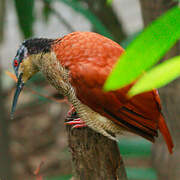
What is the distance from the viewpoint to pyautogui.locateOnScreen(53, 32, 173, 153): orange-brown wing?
1.19 meters

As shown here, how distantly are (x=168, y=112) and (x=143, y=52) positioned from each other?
1.45m

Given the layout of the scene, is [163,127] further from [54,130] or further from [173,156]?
[54,130]

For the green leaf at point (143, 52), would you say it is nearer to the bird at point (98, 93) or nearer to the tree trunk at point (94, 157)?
the bird at point (98, 93)

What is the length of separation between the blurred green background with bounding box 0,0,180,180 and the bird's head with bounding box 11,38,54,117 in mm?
199

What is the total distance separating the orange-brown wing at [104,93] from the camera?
1.19m

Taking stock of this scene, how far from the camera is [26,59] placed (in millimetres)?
1523

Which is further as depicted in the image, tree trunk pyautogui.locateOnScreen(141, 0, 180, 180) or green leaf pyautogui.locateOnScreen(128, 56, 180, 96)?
tree trunk pyautogui.locateOnScreen(141, 0, 180, 180)

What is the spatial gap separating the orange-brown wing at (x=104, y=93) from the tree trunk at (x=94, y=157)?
105 millimetres

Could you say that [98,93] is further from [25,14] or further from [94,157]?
[25,14]

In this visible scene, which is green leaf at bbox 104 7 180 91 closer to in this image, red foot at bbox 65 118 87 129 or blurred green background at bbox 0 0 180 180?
red foot at bbox 65 118 87 129

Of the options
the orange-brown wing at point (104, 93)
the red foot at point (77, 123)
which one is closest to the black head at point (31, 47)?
the orange-brown wing at point (104, 93)

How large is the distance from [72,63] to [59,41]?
0.18 m

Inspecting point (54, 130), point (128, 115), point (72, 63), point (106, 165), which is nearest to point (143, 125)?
point (128, 115)

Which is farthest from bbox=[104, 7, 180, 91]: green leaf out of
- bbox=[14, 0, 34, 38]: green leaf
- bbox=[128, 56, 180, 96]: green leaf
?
bbox=[14, 0, 34, 38]: green leaf
